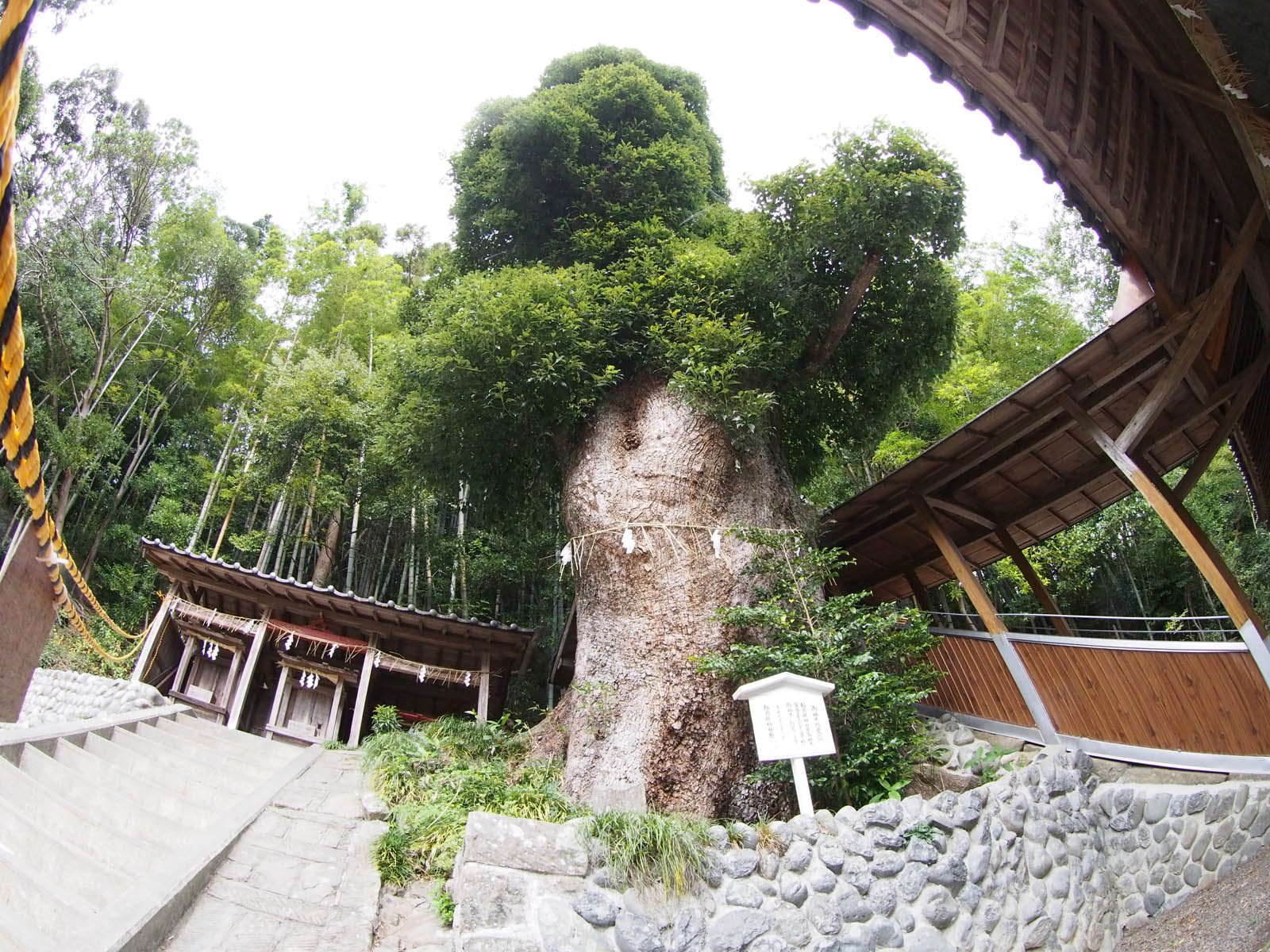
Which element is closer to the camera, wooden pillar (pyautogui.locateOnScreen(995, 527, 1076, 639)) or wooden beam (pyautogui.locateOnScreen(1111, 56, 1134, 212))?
wooden beam (pyautogui.locateOnScreen(1111, 56, 1134, 212))

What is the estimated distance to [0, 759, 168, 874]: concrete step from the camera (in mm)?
3248

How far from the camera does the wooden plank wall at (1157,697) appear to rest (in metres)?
3.75

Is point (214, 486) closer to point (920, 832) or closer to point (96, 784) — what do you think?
point (96, 784)

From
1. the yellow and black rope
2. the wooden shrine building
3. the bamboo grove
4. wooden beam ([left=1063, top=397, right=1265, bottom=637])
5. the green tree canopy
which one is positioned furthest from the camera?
the bamboo grove

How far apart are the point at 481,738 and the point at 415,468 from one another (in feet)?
10.1

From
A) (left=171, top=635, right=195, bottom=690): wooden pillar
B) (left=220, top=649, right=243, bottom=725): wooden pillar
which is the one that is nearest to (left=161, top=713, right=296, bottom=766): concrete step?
(left=220, top=649, right=243, bottom=725): wooden pillar

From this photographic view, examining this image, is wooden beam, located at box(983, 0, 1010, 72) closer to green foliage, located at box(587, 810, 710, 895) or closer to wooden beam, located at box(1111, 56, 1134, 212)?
wooden beam, located at box(1111, 56, 1134, 212)

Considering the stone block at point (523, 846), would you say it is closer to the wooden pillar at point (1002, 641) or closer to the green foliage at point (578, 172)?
the wooden pillar at point (1002, 641)

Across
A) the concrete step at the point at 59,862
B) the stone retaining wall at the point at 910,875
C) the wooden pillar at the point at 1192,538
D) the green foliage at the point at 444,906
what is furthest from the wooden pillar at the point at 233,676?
the wooden pillar at the point at 1192,538

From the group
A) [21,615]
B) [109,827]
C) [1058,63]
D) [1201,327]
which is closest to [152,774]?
[109,827]

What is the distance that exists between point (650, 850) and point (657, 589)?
2.42 meters

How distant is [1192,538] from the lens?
4.13 meters

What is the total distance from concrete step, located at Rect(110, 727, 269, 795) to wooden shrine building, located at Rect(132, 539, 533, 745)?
287 centimetres

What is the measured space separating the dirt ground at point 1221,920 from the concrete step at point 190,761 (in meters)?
5.90
